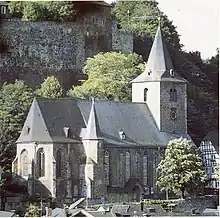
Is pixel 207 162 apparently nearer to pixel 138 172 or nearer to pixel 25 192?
pixel 138 172

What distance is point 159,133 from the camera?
23.5 m

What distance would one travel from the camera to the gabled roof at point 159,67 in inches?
960

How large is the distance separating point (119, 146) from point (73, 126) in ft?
2.70

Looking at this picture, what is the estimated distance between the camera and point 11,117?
23.1 metres

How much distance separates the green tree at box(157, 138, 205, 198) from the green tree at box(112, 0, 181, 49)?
6.51 ft

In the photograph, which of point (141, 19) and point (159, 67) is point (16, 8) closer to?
point (159, 67)

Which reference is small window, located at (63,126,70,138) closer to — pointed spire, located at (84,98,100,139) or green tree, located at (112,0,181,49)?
pointed spire, located at (84,98,100,139)

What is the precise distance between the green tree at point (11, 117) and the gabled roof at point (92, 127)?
3.36 feet

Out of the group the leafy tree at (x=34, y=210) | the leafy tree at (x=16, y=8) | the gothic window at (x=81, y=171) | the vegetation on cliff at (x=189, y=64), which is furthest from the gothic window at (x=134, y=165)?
the leafy tree at (x=16, y=8)

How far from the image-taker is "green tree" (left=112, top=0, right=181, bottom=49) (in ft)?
79.4

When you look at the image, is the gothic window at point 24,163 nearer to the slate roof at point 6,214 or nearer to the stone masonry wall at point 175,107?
the stone masonry wall at point 175,107

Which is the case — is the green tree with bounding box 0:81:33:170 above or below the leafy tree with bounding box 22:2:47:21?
below

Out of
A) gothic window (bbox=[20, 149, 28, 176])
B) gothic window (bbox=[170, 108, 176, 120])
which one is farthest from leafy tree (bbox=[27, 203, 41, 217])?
gothic window (bbox=[170, 108, 176, 120])

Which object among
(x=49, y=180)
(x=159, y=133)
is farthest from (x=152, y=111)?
(x=49, y=180)
